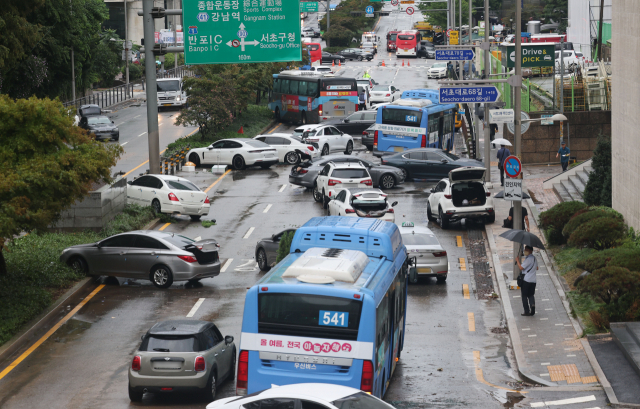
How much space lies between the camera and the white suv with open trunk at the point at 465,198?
29125 mm

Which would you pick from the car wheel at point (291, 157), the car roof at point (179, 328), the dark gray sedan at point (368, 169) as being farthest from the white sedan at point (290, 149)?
the car roof at point (179, 328)

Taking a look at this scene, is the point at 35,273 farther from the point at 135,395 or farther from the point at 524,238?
the point at 524,238

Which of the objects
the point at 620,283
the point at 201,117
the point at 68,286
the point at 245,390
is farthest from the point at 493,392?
the point at 201,117

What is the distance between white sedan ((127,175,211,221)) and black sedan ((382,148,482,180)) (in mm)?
10826

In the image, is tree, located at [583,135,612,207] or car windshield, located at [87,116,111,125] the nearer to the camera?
tree, located at [583,135,612,207]

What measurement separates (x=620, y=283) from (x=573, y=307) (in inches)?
120

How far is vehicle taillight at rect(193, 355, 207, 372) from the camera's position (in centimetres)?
1358

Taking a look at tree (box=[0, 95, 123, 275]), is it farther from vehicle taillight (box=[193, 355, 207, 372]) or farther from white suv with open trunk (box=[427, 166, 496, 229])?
white suv with open trunk (box=[427, 166, 496, 229])

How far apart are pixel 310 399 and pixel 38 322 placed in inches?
451

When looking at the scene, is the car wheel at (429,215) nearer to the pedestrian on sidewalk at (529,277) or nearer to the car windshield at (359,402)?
the pedestrian on sidewalk at (529,277)

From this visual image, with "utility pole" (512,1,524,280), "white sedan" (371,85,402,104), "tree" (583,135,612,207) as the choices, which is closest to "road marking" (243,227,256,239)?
"utility pole" (512,1,524,280)

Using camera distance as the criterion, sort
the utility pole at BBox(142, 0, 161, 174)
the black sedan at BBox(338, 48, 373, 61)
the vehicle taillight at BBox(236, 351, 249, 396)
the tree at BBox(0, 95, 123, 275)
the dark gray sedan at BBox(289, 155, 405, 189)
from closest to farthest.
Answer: the vehicle taillight at BBox(236, 351, 249, 396) < the tree at BBox(0, 95, 123, 275) < the utility pole at BBox(142, 0, 161, 174) < the dark gray sedan at BBox(289, 155, 405, 189) < the black sedan at BBox(338, 48, 373, 61)

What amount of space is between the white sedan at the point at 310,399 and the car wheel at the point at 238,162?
1280 inches

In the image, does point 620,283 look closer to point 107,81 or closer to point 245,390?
point 245,390
